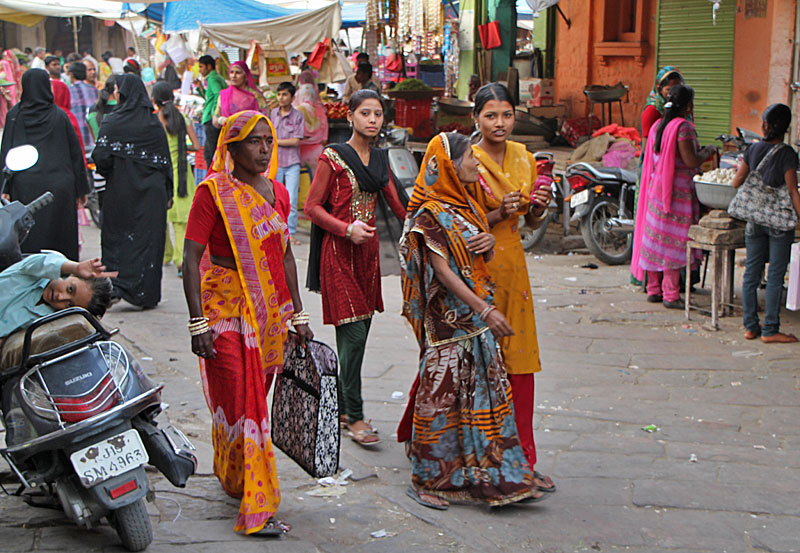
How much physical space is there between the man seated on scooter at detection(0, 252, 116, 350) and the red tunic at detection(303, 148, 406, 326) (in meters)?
1.35

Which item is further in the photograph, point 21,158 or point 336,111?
point 336,111

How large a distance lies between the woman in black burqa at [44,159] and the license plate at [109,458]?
13.0 feet

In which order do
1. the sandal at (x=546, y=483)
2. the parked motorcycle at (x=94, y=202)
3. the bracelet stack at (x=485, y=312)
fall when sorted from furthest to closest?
the parked motorcycle at (x=94, y=202) < the sandal at (x=546, y=483) < the bracelet stack at (x=485, y=312)

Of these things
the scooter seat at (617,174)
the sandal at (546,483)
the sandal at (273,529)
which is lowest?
the sandal at (546,483)

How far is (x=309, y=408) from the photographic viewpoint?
3955 millimetres

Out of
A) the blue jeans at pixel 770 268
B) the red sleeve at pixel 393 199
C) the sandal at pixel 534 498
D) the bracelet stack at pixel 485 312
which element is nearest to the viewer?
the bracelet stack at pixel 485 312

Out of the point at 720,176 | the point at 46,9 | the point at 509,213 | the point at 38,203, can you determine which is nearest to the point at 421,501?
the point at 509,213

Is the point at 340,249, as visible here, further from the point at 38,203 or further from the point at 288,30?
the point at 288,30

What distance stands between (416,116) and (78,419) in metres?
10.6

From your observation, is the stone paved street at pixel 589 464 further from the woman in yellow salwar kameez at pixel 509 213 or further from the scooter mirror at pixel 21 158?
the scooter mirror at pixel 21 158

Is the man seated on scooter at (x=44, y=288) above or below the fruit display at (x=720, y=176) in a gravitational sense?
below

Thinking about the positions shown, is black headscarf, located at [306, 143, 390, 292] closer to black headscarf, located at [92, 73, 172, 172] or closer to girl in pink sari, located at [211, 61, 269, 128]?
black headscarf, located at [92, 73, 172, 172]

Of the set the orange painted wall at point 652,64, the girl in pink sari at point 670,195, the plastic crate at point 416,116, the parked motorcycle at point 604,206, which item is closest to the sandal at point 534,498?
the girl in pink sari at point 670,195

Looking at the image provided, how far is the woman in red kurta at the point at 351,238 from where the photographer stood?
15.7 feet
